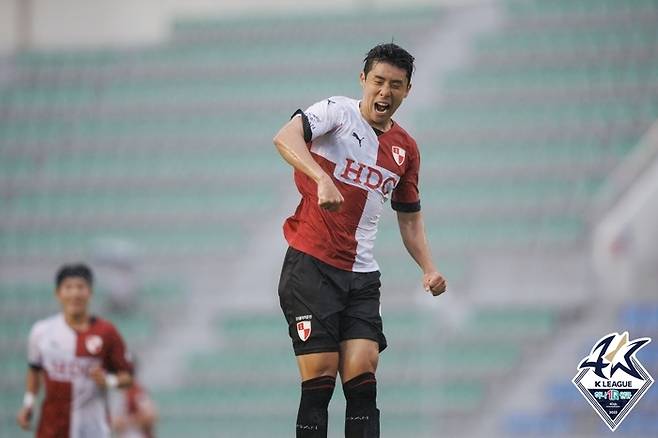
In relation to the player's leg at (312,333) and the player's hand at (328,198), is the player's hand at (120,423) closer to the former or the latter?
the player's leg at (312,333)

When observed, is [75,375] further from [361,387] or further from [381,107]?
[381,107]

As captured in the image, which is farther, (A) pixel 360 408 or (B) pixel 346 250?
(B) pixel 346 250

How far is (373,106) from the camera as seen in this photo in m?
6.54

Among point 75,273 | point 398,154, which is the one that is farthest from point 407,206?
point 75,273

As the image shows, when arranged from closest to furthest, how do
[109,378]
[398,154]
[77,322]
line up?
[398,154] < [109,378] < [77,322]

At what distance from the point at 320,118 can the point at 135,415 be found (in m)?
7.73

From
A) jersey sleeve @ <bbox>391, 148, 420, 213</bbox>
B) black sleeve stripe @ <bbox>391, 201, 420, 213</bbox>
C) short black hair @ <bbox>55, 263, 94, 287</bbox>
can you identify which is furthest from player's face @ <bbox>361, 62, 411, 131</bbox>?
short black hair @ <bbox>55, 263, 94, 287</bbox>

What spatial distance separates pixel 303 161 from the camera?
604 cm

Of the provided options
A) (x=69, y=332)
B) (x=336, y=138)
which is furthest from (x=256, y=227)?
(x=336, y=138)

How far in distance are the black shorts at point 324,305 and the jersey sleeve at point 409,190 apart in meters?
0.52

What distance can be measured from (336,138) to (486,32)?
56.5 ft

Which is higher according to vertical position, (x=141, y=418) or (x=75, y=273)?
(x=141, y=418)

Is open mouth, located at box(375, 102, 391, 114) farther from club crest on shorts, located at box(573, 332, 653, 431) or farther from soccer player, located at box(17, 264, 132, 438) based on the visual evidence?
soccer player, located at box(17, 264, 132, 438)

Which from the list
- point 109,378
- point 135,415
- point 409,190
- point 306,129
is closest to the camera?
point 306,129
